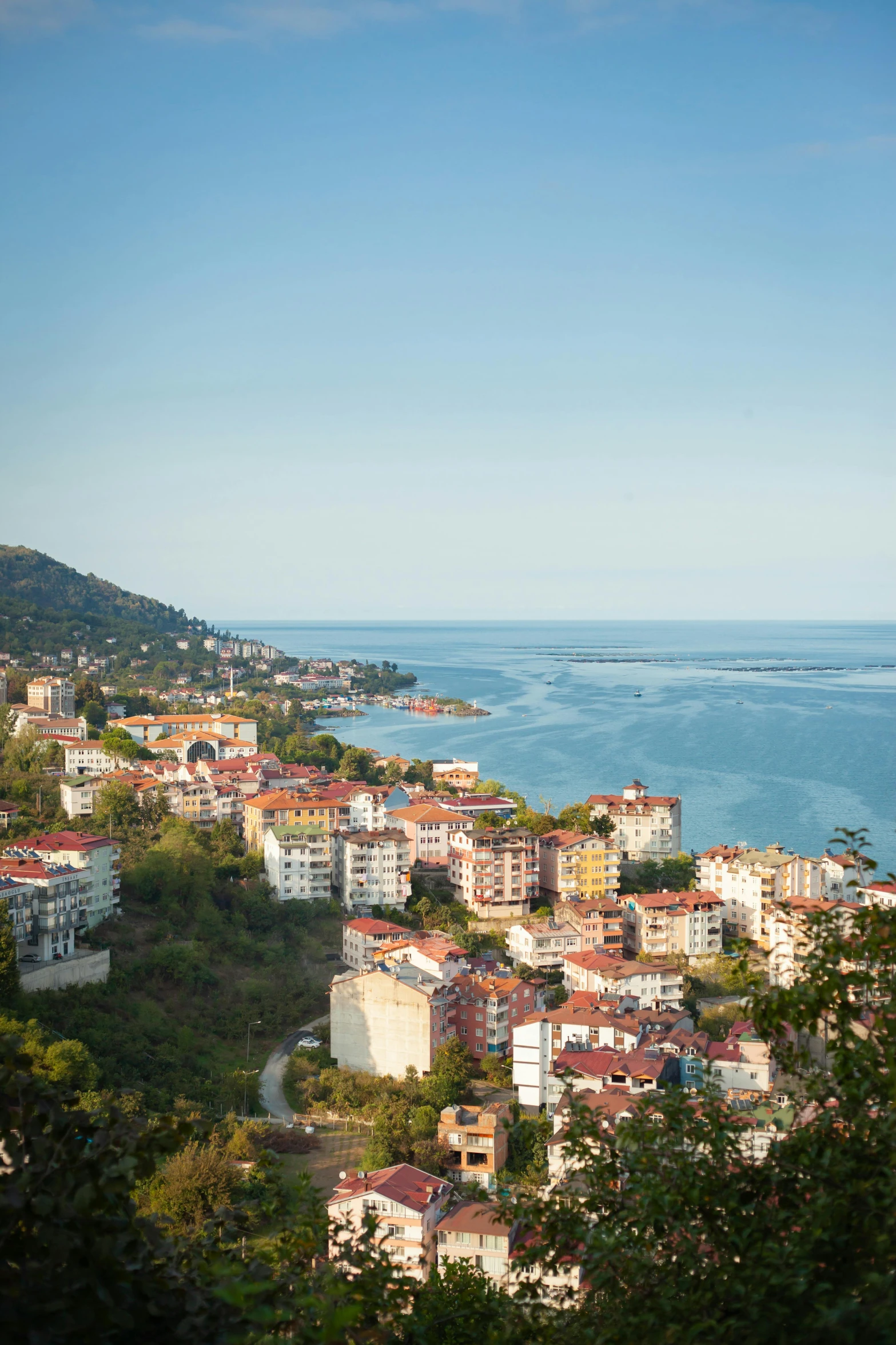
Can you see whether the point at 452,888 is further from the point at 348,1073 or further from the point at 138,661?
the point at 138,661

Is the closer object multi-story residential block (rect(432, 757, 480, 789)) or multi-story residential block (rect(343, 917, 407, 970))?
Answer: multi-story residential block (rect(343, 917, 407, 970))

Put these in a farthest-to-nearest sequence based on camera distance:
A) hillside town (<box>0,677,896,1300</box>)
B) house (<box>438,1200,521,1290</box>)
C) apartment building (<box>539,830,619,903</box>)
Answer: apartment building (<box>539,830,619,903</box>) < hillside town (<box>0,677,896,1300</box>) < house (<box>438,1200,521,1290</box>)

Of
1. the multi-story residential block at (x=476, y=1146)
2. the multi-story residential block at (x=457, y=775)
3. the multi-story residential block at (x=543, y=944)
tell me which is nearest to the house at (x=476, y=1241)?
the multi-story residential block at (x=476, y=1146)

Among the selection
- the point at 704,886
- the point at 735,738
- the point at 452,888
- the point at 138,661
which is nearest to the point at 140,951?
the point at 452,888

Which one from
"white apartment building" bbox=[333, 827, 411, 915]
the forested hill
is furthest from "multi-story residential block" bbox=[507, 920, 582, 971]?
the forested hill

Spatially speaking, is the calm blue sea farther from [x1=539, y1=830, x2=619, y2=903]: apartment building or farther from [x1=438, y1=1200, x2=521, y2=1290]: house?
[x1=438, y1=1200, x2=521, y2=1290]: house

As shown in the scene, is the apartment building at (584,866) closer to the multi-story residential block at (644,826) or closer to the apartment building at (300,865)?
the multi-story residential block at (644,826)

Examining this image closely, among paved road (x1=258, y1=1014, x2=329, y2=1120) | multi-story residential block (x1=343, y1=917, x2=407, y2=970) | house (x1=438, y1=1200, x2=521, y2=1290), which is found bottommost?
paved road (x1=258, y1=1014, x2=329, y2=1120)
